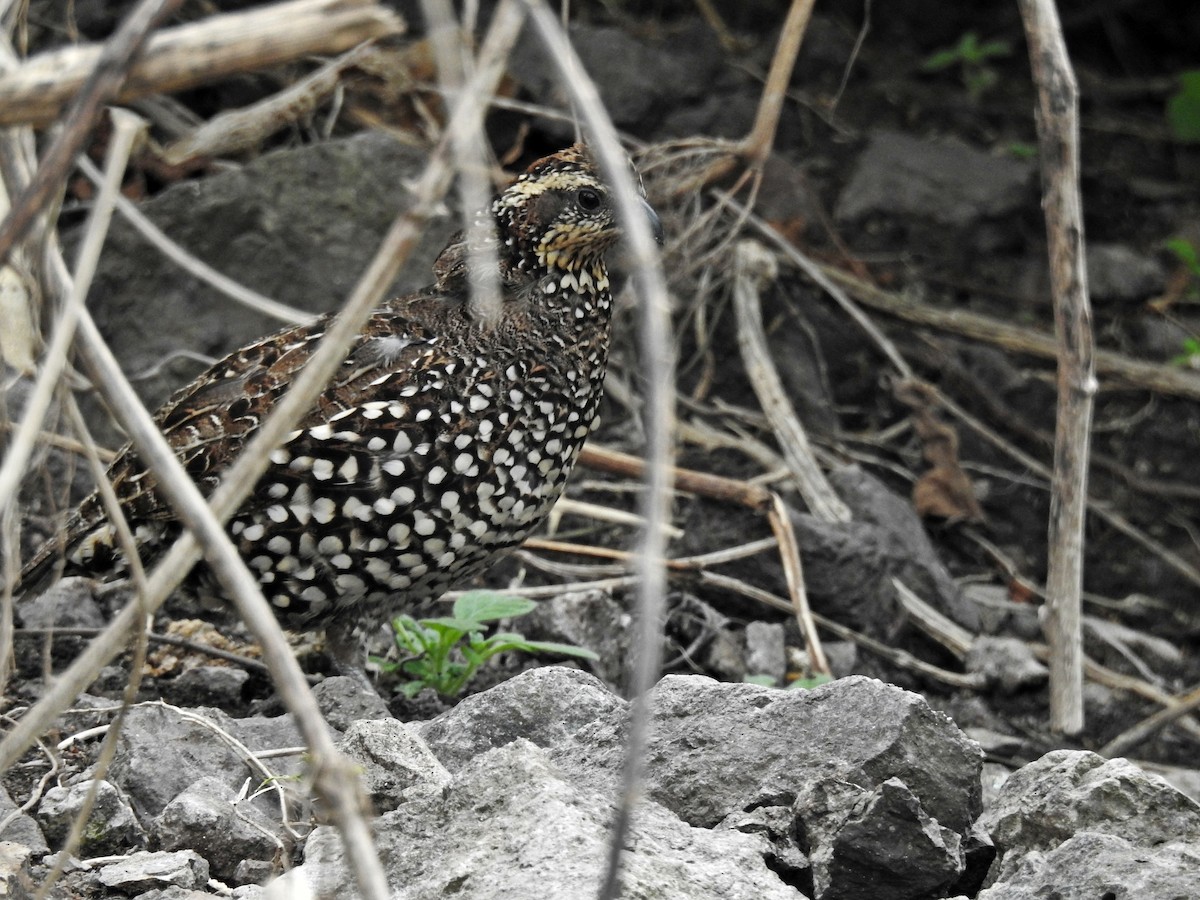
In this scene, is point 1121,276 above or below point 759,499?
above

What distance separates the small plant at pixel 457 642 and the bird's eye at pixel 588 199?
3.38 ft

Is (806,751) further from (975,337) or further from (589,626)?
(975,337)

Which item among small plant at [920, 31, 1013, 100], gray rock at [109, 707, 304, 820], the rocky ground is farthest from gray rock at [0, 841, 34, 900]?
small plant at [920, 31, 1013, 100]

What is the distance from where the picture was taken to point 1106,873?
2.48m

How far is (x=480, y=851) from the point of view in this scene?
2.53 meters

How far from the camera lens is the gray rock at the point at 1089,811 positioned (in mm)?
Answer: 2799

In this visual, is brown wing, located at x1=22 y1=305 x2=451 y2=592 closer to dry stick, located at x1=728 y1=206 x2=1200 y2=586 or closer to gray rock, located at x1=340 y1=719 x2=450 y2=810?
gray rock, located at x1=340 y1=719 x2=450 y2=810

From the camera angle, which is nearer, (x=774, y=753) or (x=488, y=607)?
(x=774, y=753)

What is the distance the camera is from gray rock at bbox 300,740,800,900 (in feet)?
7.99

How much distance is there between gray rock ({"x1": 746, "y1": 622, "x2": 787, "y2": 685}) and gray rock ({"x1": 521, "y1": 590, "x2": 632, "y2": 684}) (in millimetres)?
400

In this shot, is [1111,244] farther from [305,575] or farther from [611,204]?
[305,575]

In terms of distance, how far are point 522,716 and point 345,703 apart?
57cm

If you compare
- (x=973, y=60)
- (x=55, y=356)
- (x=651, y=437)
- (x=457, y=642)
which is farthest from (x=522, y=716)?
(x=973, y=60)

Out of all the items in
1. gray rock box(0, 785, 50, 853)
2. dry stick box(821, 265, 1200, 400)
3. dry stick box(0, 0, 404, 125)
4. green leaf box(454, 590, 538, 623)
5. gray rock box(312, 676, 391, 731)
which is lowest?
gray rock box(0, 785, 50, 853)
